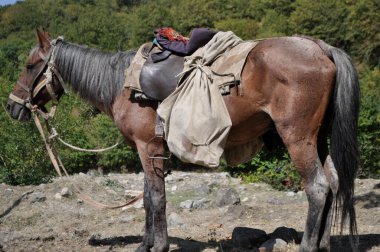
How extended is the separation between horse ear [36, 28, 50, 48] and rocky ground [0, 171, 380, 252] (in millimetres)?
2297

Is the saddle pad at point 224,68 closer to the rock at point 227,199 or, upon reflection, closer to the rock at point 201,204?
the rock at point 227,199

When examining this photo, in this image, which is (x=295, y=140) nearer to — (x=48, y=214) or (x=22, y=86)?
(x=22, y=86)

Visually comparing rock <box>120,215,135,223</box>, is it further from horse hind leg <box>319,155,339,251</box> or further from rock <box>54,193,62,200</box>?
horse hind leg <box>319,155,339,251</box>

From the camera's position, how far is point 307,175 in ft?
13.0

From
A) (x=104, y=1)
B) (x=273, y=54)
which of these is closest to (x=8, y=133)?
(x=273, y=54)

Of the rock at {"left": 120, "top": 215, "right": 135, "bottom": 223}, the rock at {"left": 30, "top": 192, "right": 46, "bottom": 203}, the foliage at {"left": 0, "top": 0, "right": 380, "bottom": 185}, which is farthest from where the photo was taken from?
the foliage at {"left": 0, "top": 0, "right": 380, "bottom": 185}

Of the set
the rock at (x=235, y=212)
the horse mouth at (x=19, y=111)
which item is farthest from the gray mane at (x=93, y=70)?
the rock at (x=235, y=212)

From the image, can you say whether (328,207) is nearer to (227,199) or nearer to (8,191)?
(227,199)

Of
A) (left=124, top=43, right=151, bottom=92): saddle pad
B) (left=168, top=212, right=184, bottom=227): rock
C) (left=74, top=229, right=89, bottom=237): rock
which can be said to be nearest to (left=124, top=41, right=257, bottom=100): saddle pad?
(left=124, top=43, right=151, bottom=92): saddle pad

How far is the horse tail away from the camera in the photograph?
3.98 meters

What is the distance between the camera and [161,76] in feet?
14.7

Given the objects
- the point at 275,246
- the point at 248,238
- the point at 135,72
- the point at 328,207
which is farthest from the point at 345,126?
the point at 135,72

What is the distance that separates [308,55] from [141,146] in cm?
176

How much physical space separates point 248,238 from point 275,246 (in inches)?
17.7
